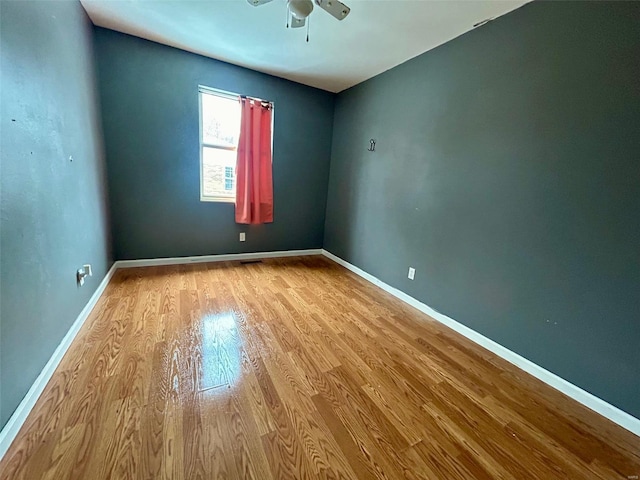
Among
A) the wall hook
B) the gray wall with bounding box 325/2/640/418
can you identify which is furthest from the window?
the gray wall with bounding box 325/2/640/418

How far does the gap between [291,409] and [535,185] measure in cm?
206

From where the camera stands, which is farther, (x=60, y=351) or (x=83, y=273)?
(x=83, y=273)

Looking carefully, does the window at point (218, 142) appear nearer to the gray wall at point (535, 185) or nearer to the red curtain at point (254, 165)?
the red curtain at point (254, 165)

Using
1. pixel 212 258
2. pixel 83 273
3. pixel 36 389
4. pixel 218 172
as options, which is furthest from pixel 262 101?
pixel 36 389

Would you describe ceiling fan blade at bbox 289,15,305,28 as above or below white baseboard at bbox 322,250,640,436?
above

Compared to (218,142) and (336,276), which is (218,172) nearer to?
(218,142)

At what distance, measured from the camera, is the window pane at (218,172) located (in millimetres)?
3311

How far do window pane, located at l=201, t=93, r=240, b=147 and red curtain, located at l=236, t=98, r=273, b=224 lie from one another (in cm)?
14

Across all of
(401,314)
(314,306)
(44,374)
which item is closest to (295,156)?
(314,306)

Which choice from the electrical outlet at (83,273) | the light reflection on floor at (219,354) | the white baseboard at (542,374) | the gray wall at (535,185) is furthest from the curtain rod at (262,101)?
the white baseboard at (542,374)

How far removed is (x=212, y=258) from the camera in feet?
11.6

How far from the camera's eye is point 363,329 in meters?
2.17

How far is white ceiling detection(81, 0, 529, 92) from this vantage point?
192 centimetres

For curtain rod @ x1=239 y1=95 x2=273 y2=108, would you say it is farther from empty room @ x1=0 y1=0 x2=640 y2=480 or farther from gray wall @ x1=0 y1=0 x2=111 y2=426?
gray wall @ x1=0 y1=0 x2=111 y2=426
